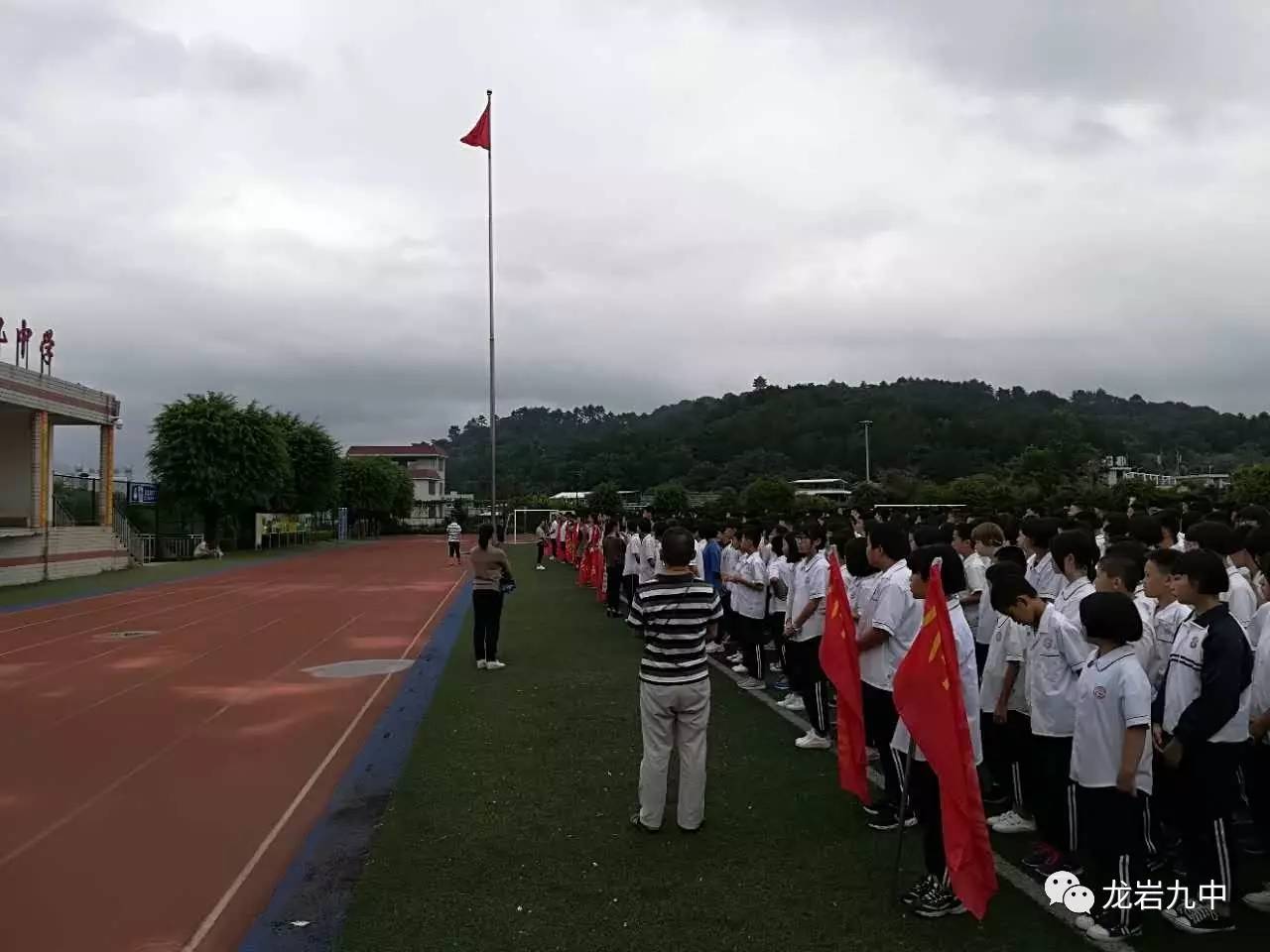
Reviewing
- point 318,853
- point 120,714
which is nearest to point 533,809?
point 318,853

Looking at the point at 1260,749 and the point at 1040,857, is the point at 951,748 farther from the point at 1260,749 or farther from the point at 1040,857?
the point at 1260,749

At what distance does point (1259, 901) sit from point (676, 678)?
2.91m

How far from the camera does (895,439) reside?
77625 millimetres

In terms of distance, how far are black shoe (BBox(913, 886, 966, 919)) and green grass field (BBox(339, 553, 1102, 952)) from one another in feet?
0.15

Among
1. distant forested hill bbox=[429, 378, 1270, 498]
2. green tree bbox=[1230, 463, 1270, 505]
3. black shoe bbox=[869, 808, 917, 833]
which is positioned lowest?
black shoe bbox=[869, 808, 917, 833]

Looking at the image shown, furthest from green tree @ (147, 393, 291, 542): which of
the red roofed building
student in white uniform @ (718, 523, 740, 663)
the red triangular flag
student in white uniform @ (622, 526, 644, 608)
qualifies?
the red roofed building

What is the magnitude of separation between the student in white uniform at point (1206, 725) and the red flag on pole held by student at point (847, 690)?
1.63 metres

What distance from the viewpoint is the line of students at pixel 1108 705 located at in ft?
13.0

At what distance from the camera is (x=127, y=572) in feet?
96.9

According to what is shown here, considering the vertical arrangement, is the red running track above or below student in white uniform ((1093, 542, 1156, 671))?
below

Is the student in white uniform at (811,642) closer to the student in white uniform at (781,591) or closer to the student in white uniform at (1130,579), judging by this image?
the student in white uniform at (781,591)

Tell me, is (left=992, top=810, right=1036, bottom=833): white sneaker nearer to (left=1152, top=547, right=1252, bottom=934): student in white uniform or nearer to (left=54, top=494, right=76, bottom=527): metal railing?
(left=1152, top=547, right=1252, bottom=934): student in white uniform

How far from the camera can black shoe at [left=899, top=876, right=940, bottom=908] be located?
429cm

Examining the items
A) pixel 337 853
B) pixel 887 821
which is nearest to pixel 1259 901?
pixel 887 821
